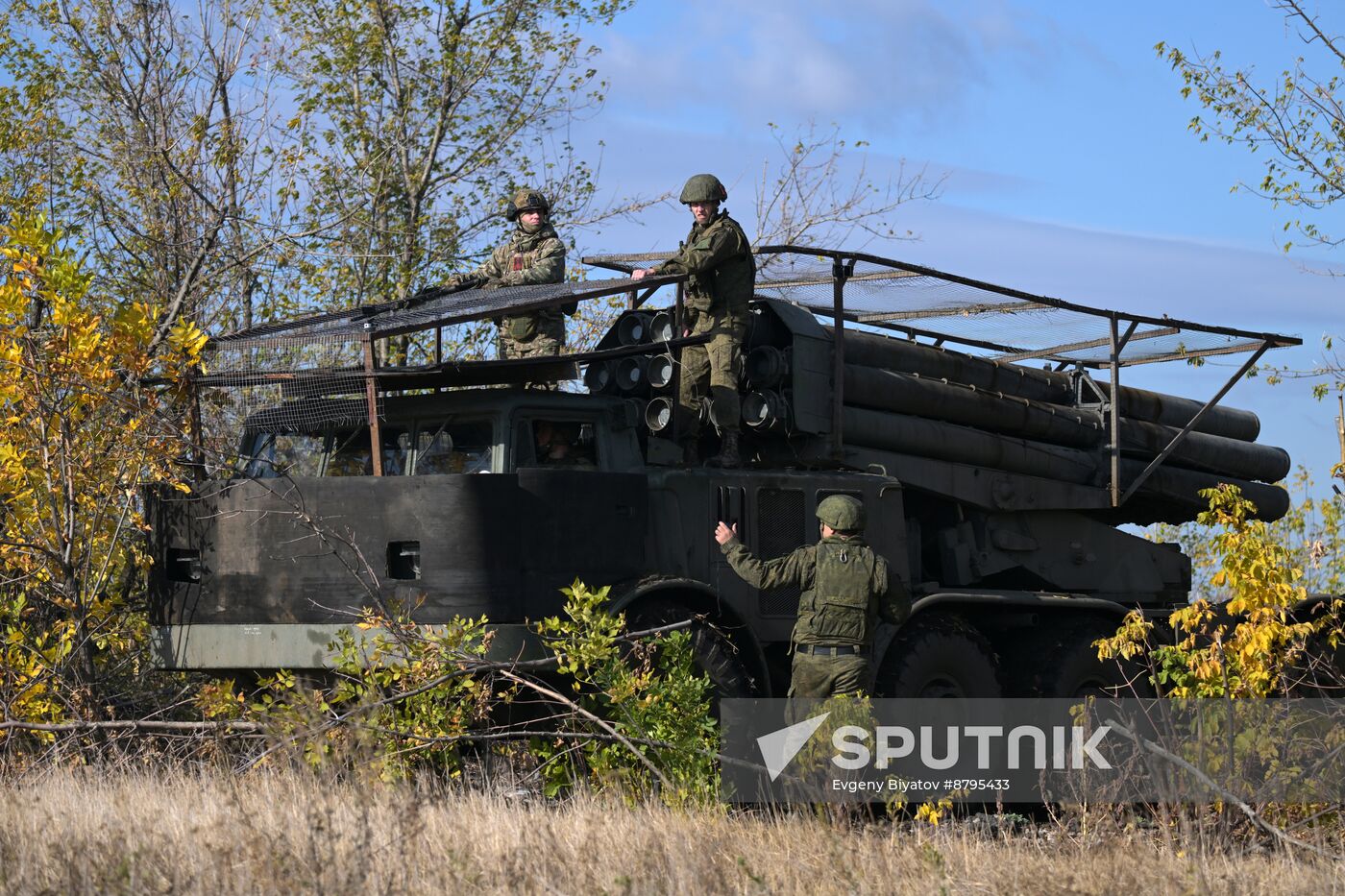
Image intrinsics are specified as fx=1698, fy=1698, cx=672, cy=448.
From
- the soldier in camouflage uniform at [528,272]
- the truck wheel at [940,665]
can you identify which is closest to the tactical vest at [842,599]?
the truck wheel at [940,665]

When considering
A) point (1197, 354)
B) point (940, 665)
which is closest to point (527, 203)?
point (940, 665)

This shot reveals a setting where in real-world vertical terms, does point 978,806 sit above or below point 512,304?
below

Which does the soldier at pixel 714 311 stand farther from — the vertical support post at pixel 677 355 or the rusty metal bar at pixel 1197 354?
the rusty metal bar at pixel 1197 354

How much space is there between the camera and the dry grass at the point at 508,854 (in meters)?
5.82

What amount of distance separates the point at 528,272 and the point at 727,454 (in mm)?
1647

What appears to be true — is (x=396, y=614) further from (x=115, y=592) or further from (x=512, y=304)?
(x=115, y=592)

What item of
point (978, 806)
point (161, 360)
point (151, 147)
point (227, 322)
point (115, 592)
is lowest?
point (978, 806)

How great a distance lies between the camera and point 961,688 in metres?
10.4

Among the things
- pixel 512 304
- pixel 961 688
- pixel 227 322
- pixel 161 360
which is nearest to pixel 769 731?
pixel 961 688

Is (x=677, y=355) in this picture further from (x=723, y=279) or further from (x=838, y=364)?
(x=838, y=364)

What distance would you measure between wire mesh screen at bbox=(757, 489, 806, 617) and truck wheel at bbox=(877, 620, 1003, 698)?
0.72 meters

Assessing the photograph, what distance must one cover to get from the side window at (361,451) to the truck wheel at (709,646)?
1.60 meters

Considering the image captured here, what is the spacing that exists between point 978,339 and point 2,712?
6.99 meters

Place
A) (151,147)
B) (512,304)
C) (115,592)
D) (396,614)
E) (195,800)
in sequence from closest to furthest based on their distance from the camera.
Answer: (195,800) → (396,614) → (512,304) → (115,592) → (151,147)
